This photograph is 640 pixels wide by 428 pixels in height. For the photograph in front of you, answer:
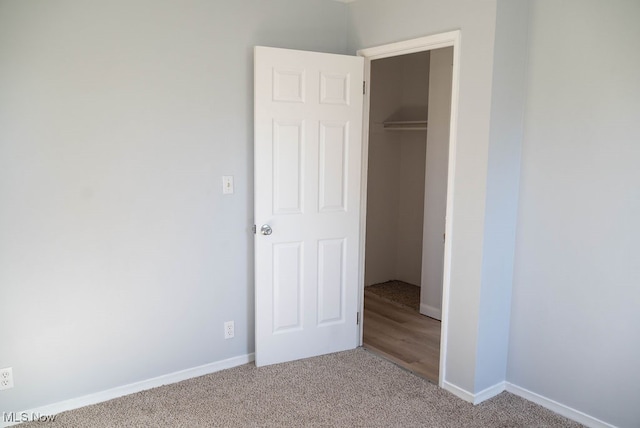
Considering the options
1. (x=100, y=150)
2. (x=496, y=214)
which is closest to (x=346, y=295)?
(x=496, y=214)

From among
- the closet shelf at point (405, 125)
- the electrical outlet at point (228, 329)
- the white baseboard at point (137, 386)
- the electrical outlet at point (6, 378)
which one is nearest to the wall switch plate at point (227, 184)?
the electrical outlet at point (228, 329)

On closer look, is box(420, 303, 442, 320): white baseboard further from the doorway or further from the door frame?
the door frame

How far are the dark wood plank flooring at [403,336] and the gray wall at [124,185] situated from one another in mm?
1064

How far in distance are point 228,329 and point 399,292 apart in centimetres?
229

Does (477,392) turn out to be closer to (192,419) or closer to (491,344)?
(491,344)

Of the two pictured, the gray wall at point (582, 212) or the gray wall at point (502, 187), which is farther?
the gray wall at point (502, 187)

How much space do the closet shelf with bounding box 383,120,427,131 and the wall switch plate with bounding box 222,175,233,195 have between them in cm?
239

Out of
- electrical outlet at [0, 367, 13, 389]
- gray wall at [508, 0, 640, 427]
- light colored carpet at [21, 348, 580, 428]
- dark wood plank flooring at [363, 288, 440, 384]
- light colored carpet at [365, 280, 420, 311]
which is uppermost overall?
gray wall at [508, 0, 640, 427]

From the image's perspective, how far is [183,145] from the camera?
3051 millimetres

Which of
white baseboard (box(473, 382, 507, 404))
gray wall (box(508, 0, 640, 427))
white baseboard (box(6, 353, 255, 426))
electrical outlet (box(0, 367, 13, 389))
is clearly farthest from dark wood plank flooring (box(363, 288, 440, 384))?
electrical outlet (box(0, 367, 13, 389))

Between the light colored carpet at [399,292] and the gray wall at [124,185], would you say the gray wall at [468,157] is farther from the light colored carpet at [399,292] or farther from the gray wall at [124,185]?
the light colored carpet at [399,292]

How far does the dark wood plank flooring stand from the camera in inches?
137

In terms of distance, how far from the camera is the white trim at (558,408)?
2.69 m

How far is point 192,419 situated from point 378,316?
212 cm
